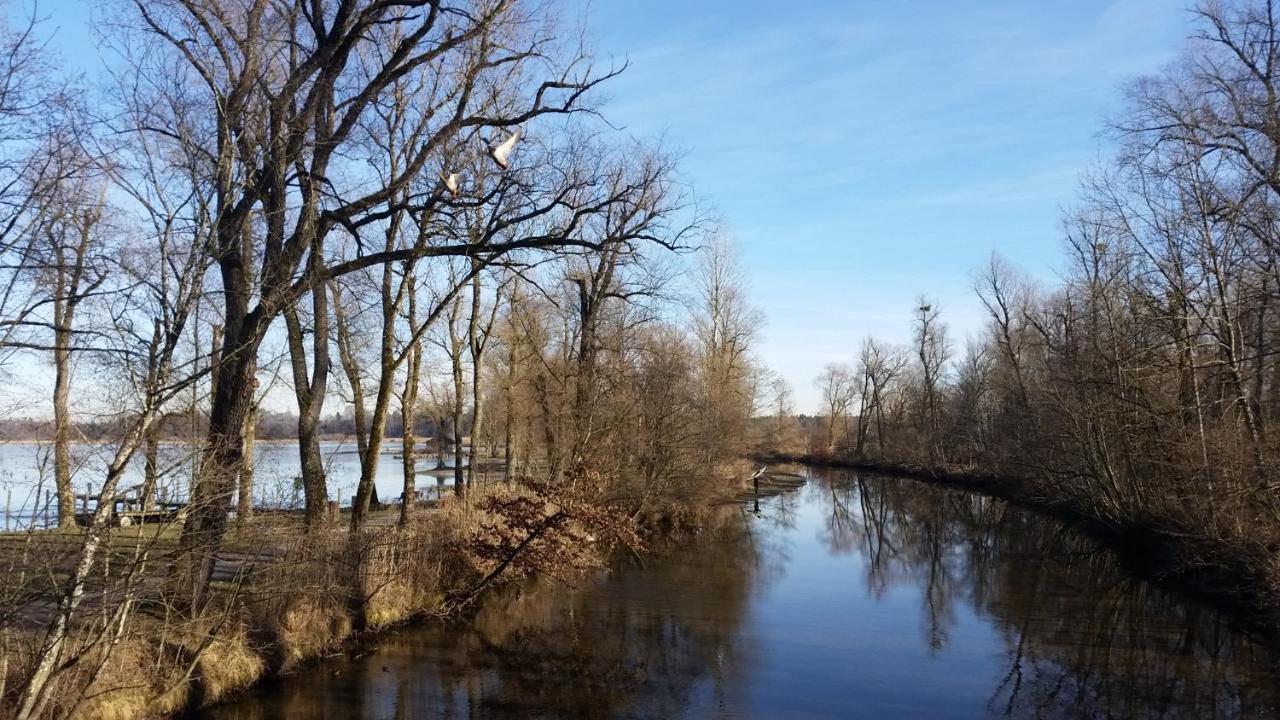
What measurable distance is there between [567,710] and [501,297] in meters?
15.0

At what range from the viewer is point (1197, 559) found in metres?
16.1

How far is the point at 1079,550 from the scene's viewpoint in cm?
2262

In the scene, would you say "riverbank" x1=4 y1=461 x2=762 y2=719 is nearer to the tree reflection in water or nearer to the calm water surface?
the calm water surface

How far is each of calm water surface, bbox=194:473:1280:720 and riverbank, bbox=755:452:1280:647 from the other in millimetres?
594

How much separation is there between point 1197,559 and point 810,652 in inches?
371

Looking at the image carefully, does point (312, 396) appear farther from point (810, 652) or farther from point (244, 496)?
point (810, 652)

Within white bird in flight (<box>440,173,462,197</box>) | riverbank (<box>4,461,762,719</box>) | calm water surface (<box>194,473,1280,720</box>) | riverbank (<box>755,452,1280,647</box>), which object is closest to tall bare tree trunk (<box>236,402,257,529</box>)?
riverbank (<box>4,461,762,719</box>)

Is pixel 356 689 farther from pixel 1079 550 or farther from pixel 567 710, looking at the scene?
pixel 1079 550

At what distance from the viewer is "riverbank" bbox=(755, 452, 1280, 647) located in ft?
45.1

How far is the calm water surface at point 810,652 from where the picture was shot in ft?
32.2

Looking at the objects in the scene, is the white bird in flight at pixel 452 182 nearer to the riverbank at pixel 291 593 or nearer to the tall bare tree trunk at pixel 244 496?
the tall bare tree trunk at pixel 244 496

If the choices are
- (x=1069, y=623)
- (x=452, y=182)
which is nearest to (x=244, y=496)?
(x=452, y=182)

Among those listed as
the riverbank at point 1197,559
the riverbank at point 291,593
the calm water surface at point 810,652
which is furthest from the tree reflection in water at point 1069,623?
the riverbank at point 291,593

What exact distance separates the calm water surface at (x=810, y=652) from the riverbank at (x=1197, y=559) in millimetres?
594
